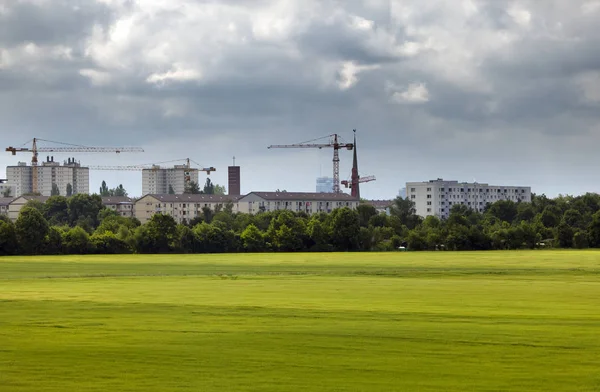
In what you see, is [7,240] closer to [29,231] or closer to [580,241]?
[29,231]

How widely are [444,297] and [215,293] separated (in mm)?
13470

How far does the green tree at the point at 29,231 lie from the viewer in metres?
128

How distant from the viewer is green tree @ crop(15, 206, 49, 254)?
128m

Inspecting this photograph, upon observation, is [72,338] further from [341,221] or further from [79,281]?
[341,221]

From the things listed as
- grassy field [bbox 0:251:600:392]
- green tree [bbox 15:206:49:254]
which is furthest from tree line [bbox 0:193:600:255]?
grassy field [bbox 0:251:600:392]

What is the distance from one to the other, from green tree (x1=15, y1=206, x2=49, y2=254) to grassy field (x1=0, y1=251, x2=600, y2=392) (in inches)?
2648

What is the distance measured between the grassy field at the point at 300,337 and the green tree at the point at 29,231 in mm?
67255

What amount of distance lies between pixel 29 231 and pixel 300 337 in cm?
10193

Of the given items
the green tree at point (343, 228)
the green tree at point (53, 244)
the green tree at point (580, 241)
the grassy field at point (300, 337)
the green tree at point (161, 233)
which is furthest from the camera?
the green tree at point (580, 241)

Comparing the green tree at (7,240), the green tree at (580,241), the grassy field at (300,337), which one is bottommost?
the grassy field at (300,337)

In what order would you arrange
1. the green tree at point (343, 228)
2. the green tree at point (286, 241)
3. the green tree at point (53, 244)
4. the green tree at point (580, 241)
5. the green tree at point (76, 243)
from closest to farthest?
the green tree at point (53, 244)
the green tree at point (76, 243)
the green tree at point (286, 241)
the green tree at point (343, 228)
the green tree at point (580, 241)

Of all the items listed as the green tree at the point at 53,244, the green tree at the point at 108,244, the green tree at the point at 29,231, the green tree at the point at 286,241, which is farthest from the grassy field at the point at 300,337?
the green tree at the point at 286,241

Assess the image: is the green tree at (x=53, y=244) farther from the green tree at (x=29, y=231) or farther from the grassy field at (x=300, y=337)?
the grassy field at (x=300, y=337)

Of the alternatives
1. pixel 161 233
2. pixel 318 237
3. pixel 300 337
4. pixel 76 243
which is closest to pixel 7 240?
pixel 76 243
